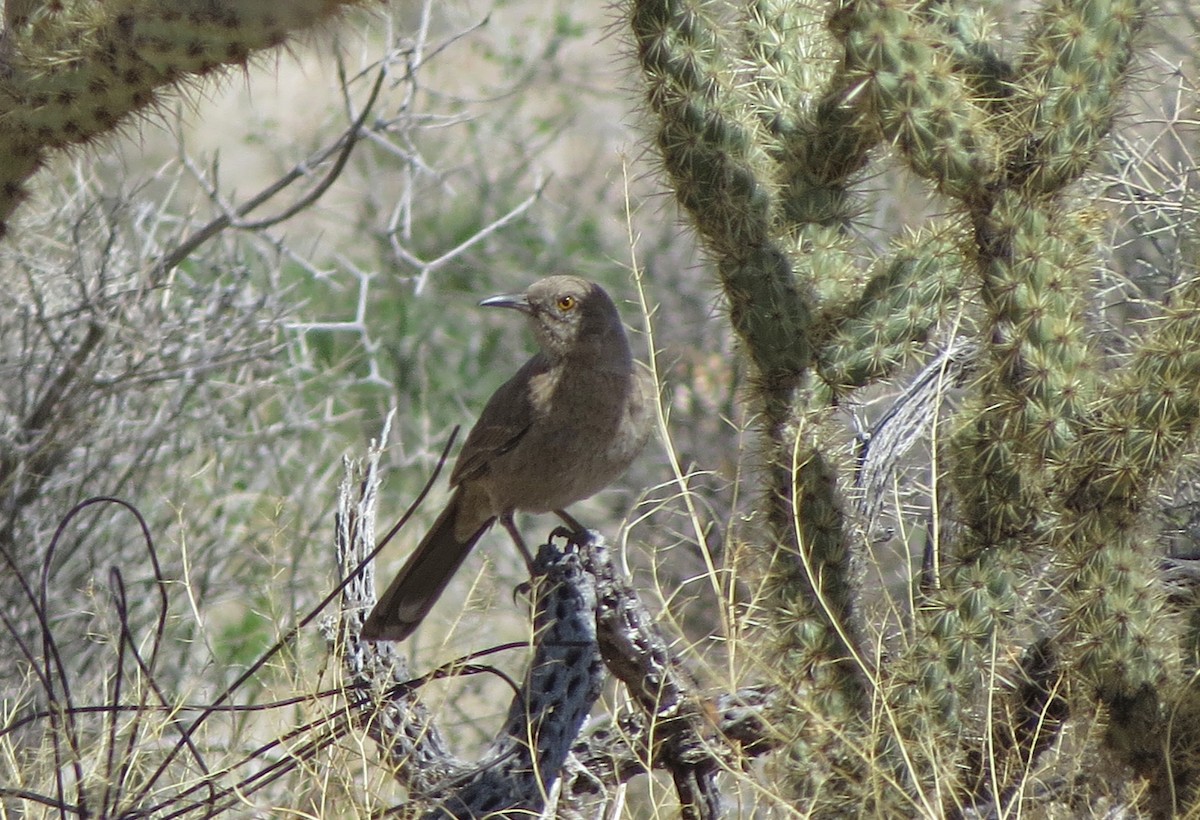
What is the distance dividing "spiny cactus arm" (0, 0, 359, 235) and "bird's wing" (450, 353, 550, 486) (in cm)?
170

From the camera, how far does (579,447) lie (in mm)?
4594

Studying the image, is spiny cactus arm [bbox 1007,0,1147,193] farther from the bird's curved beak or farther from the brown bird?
the bird's curved beak

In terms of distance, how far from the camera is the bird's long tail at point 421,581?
4340 millimetres

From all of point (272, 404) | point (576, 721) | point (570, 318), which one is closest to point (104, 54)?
point (570, 318)

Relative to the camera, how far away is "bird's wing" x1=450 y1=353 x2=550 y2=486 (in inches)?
188

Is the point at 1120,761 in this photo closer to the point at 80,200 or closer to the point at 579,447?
the point at 579,447

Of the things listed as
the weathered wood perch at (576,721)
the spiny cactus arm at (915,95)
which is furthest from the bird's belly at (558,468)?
the spiny cactus arm at (915,95)

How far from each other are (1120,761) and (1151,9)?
1.88 meters

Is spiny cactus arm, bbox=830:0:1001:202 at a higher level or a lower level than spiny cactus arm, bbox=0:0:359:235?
lower

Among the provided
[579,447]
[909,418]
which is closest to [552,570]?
[579,447]

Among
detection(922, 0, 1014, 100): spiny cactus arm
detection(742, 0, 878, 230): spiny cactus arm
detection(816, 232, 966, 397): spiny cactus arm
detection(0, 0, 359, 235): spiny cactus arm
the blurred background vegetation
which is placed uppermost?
detection(0, 0, 359, 235): spiny cactus arm

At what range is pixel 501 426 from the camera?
4801mm

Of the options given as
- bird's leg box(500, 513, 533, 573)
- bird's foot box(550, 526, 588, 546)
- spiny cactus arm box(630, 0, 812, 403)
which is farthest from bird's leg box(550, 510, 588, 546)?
spiny cactus arm box(630, 0, 812, 403)

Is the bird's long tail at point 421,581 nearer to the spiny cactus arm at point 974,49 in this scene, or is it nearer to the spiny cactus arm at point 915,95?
the spiny cactus arm at point 915,95
